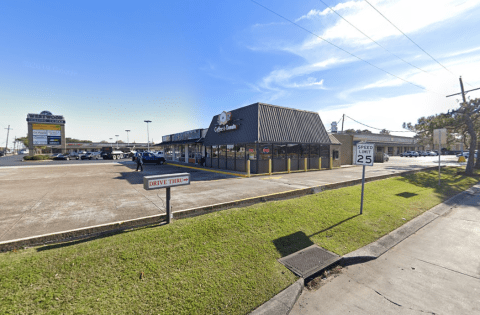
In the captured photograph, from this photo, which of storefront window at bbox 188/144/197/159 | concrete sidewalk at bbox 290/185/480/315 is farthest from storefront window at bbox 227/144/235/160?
concrete sidewalk at bbox 290/185/480/315

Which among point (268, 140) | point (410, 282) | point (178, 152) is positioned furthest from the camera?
point (178, 152)

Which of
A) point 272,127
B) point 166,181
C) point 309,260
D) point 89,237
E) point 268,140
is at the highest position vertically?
point 272,127

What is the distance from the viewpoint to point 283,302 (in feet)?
10.7

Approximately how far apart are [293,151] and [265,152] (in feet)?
10.1

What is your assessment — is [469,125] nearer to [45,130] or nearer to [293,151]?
[293,151]

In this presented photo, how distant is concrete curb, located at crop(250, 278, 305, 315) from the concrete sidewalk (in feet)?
0.34

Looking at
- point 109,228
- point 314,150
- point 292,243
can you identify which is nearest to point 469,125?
point 314,150

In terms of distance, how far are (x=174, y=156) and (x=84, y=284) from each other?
30225mm

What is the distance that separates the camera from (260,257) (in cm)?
420

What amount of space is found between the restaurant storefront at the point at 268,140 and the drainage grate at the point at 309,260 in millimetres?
10724

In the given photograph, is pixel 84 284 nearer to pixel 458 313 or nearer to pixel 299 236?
pixel 299 236

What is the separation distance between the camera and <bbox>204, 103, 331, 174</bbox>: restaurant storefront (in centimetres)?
1571

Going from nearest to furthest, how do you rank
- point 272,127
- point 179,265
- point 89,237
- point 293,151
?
point 179,265, point 89,237, point 272,127, point 293,151

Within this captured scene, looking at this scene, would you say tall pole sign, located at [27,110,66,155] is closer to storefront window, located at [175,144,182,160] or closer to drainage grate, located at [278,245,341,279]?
storefront window, located at [175,144,182,160]
